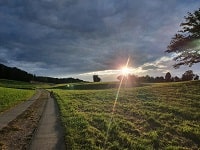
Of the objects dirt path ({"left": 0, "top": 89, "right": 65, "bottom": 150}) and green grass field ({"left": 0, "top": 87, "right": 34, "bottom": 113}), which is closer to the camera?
dirt path ({"left": 0, "top": 89, "right": 65, "bottom": 150})

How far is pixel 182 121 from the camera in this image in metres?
16.7

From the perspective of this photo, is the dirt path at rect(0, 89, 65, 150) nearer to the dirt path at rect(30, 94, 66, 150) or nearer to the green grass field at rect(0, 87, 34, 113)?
the dirt path at rect(30, 94, 66, 150)

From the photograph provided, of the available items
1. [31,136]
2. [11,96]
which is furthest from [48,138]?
[11,96]

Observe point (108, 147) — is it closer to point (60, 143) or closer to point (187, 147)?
point (60, 143)

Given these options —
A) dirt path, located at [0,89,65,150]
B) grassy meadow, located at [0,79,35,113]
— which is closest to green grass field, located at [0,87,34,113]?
grassy meadow, located at [0,79,35,113]

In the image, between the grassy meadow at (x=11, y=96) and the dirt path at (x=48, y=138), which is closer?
the dirt path at (x=48, y=138)

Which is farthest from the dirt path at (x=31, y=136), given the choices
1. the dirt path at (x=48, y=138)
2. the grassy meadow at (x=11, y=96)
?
the grassy meadow at (x=11, y=96)

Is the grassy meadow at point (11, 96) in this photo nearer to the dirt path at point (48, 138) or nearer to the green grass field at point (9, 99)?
the green grass field at point (9, 99)

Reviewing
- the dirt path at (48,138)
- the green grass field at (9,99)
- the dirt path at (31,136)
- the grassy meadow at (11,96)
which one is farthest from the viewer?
the grassy meadow at (11,96)

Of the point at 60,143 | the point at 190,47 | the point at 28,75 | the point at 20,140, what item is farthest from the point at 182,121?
the point at 28,75

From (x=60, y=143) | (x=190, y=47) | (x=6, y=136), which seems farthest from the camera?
(x=190, y=47)

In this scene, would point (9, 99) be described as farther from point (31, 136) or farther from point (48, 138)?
point (48, 138)

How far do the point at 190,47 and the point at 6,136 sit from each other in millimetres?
31911

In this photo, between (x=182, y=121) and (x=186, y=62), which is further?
(x=186, y=62)
